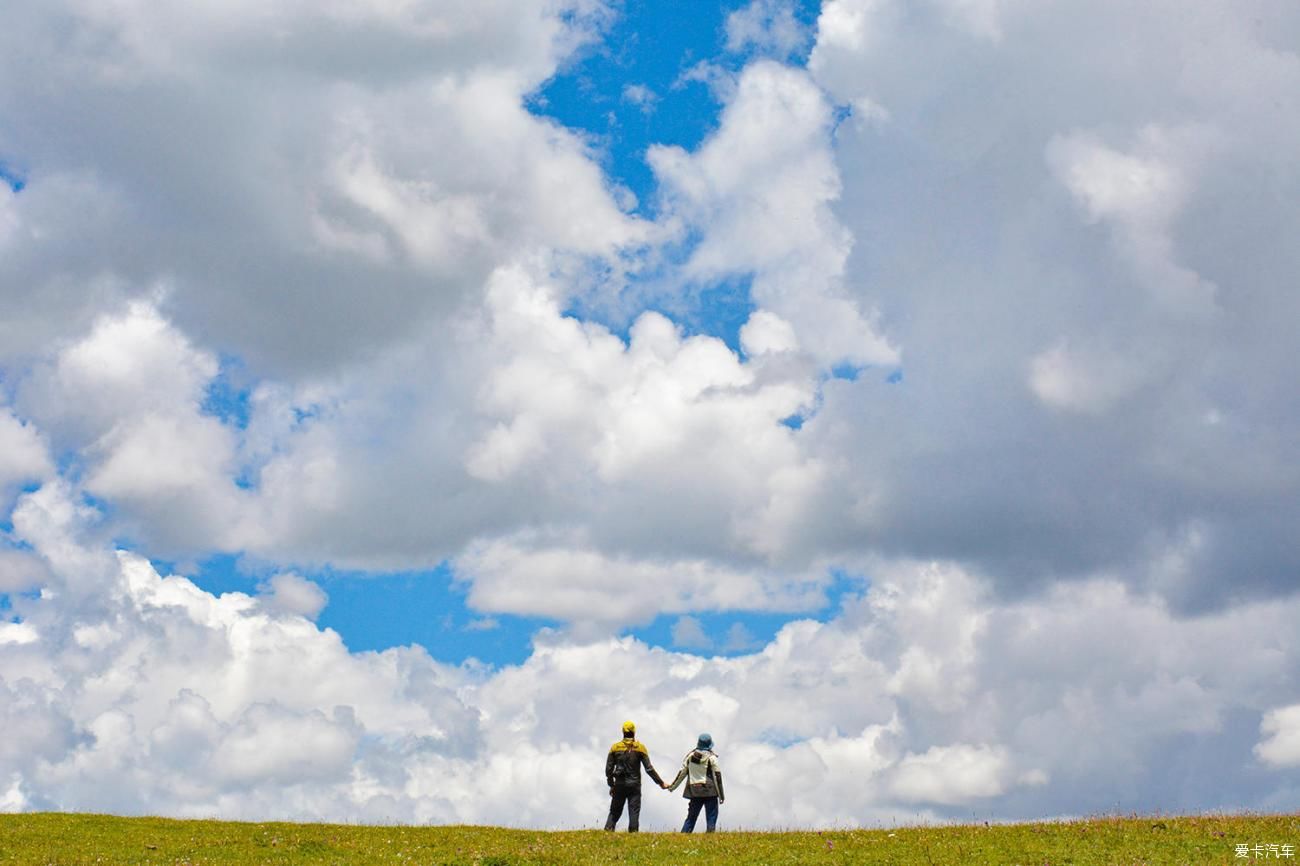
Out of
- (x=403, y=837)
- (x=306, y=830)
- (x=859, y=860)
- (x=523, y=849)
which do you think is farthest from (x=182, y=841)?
(x=859, y=860)

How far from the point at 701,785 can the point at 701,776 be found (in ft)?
0.91

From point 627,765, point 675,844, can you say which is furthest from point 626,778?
point 675,844

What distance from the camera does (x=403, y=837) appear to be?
33.6m

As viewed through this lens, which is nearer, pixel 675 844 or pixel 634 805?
pixel 675 844

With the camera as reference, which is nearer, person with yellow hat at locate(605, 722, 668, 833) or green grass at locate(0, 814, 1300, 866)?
green grass at locate(0, 814, 1300, 866)

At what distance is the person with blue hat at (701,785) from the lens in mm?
36375

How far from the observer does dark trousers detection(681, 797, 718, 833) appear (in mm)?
36250

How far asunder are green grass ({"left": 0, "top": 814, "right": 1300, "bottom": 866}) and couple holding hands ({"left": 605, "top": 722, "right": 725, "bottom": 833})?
291 centimetres

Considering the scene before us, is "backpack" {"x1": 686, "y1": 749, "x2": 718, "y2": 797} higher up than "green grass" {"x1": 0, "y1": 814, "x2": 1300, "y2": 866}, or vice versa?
"backpack" {"x1": 686, "y1": 749, "x2": 718, "y2": 797}

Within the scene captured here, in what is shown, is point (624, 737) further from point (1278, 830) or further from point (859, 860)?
point (1278, 830)

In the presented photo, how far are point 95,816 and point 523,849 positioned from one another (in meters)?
17.7

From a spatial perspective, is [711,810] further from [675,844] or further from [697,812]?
[675,844]

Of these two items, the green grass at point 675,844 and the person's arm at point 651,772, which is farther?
the person's arm at point 651,772

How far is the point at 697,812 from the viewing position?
120ft
